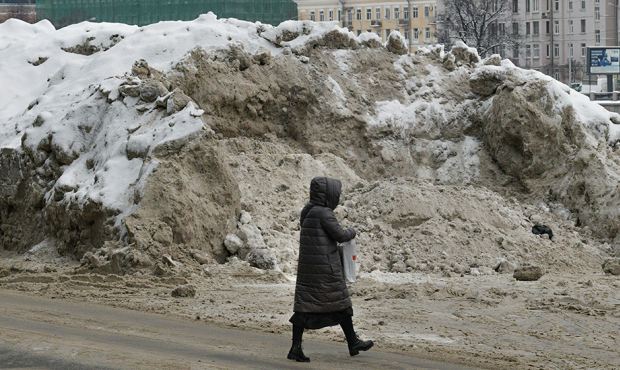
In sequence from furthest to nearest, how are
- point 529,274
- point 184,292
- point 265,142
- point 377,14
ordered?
point 377,14
point 265,142
point 529,274
point 184,292

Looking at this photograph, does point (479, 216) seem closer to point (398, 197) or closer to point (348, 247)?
point (398, 197)

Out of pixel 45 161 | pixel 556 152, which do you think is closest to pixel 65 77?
pixel 45 161

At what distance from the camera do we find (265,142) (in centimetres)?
2089

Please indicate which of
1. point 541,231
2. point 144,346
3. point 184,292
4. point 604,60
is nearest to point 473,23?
point 604,60

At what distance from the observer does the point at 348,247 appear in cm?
1101

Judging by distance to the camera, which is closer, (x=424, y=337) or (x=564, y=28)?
(x=424, y=337)

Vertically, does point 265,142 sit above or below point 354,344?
above

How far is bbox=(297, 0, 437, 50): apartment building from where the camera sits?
342 feet

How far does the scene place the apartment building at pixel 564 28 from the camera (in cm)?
10500

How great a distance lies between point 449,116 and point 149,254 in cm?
709

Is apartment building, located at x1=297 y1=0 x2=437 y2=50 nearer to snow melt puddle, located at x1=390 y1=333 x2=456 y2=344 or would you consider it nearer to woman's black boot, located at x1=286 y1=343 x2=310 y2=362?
snow melt puddle, located at x1=390 y1=333 x2=456 y2=344

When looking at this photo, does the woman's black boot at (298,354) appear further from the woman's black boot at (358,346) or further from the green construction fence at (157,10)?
the green construction fence at (157,10)

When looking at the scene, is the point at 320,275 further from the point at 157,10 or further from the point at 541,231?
the point at 157,10

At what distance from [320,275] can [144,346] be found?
6.41 ft
